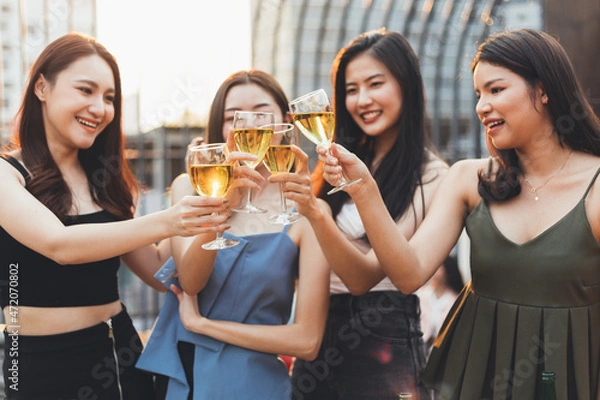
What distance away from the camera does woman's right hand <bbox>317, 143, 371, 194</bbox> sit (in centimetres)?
180

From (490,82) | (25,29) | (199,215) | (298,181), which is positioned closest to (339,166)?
(298,181)

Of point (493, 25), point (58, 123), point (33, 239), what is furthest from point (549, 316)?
point (493, 25)

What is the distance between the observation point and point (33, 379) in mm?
2180

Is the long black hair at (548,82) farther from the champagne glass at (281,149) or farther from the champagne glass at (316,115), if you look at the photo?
the champagne glass at (281,149)

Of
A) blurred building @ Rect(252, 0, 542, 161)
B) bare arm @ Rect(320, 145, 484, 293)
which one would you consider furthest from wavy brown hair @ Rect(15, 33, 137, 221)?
blurred building @ Rect(252, 0, 542, 161)

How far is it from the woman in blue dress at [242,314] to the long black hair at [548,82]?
635 mm

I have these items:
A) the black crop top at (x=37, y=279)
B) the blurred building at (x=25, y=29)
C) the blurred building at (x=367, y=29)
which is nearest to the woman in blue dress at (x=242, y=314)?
the black crop top at (x=37, y=279)

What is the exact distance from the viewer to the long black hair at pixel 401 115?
2.49 m

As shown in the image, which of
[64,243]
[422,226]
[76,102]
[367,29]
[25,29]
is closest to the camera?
[64,243]

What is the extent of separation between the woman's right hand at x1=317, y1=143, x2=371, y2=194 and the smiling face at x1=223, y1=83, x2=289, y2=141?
0.59 meters

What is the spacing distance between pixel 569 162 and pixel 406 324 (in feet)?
2.56

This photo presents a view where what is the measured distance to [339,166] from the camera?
5.96 ft

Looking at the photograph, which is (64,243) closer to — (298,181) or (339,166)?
(298,181)

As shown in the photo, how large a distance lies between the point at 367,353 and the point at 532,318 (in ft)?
2.16
